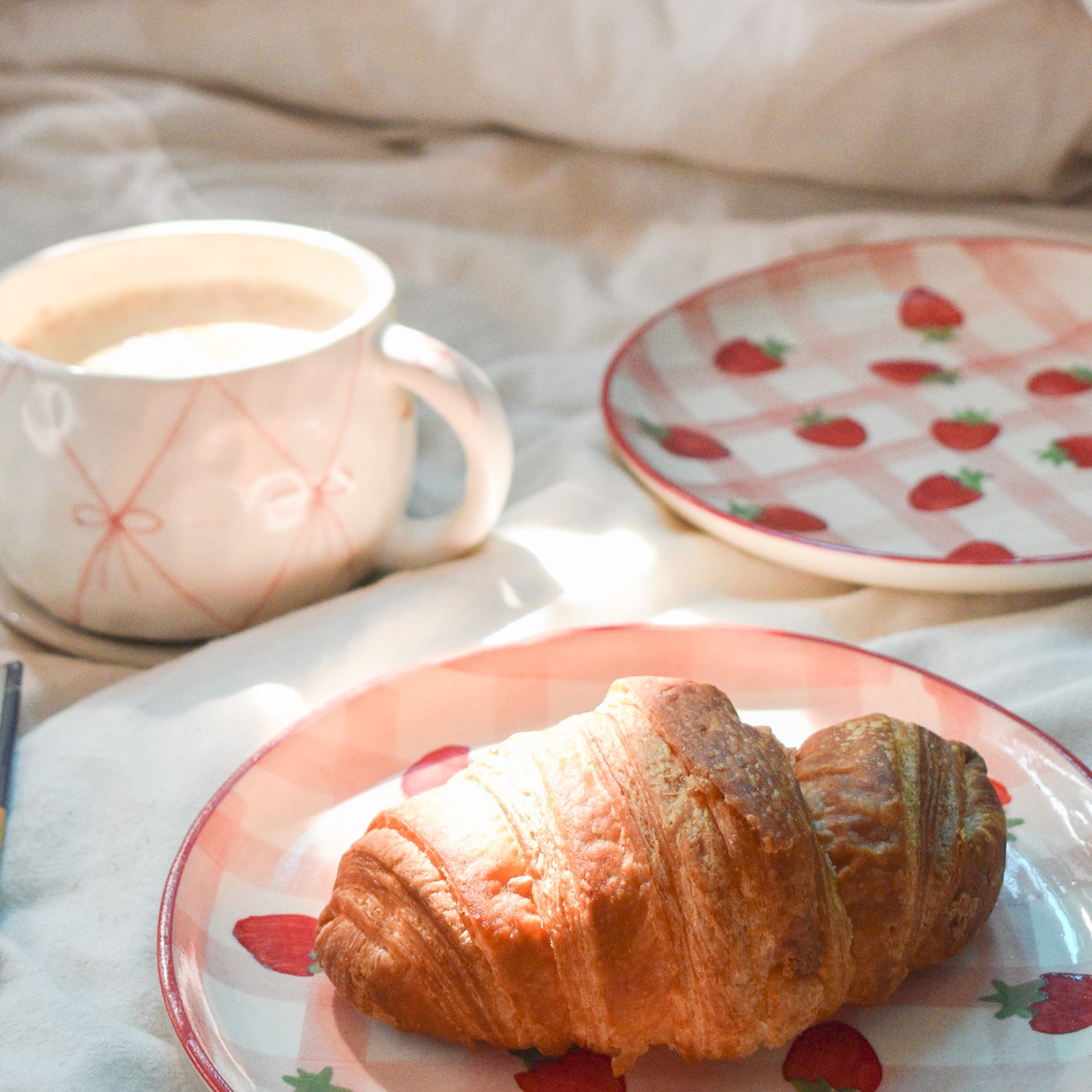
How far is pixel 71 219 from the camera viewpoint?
4.68 ft

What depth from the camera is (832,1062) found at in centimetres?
62

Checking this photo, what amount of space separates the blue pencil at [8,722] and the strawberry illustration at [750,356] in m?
0.72

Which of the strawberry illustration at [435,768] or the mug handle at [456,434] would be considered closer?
the strawberry illustration at [435,768]

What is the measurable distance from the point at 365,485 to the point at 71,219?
2.21 ft

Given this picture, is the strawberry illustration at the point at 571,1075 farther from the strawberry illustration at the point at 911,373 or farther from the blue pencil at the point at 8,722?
the strawberry illustration at the point at 911,373

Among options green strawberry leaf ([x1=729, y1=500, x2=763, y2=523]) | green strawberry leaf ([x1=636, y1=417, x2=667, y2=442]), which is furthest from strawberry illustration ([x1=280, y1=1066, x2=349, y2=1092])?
green strawberry leaf ([x1=636, y1=417, x2=667, y2=442])

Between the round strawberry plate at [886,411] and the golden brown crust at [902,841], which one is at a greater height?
the golden brown crust at [902,841]

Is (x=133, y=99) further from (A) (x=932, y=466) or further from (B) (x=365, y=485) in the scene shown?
(A) (x=932, y=466)

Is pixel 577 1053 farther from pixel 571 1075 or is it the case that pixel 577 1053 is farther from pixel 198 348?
pixel 198 348

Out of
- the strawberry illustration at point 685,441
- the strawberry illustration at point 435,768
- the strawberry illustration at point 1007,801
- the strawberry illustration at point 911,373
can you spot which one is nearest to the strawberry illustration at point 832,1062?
the strawberry illustration at point 1007,801

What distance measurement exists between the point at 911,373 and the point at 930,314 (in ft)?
0.35

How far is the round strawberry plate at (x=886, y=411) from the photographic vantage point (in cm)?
103

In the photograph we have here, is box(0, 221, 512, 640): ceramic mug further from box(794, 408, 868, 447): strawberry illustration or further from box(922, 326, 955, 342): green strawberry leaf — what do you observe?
box(922, 326, 955, 342): green strawberry leaf

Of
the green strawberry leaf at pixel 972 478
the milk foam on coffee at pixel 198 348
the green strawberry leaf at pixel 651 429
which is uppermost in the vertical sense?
the milk foam on coffee at pixel 198 348
